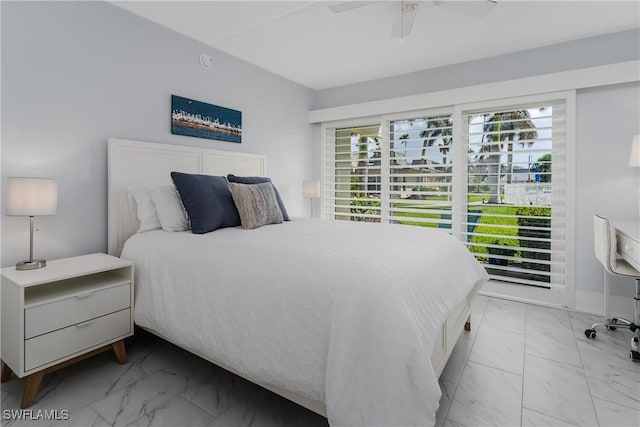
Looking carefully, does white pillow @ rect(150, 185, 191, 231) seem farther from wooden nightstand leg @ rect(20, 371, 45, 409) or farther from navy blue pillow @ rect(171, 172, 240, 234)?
wooden nightstand leg @ rect(20, 371, 45, 409)

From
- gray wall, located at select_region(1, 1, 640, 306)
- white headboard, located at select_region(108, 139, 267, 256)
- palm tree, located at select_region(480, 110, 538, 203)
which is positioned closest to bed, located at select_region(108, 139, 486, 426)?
white headboard, located at select_region(108, 139, 267, 256)

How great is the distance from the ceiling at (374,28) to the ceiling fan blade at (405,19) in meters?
0.15

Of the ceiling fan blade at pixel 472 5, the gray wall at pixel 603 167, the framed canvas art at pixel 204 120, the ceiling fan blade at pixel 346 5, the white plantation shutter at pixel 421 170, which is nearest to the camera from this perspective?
the ceiling fan blade at pixel 472 5

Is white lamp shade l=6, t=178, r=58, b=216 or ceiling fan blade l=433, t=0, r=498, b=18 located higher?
ceiling fan blade l=433, t=0, r=498, b=18

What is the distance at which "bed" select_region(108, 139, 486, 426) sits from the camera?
3.82 feet

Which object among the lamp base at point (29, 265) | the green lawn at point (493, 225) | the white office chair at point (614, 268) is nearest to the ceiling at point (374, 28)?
the green lawn at point (493, 225)

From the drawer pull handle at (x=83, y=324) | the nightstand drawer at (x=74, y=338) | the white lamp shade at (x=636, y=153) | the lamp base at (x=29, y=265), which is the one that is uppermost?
the white lamp shade at (x=636, y=153)

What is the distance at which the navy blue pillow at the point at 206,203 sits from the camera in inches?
88.3

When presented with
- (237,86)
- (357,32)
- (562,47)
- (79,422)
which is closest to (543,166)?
(562,47)

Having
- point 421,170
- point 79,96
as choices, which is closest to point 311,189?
point 421,170

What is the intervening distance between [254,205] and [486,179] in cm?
247

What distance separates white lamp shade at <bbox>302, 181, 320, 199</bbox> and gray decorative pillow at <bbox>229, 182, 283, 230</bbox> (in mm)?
1612

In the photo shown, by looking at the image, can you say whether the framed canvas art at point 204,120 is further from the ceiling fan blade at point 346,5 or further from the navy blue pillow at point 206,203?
the ceiling fan blade at point 346,5

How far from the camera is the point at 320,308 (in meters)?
1.30
